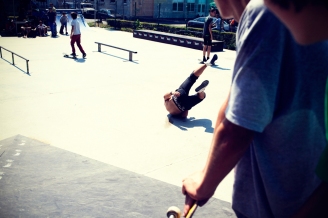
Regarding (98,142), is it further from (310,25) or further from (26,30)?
(26,30)

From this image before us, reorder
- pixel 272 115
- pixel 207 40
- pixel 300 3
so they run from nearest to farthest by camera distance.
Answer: pixel 300 3, pixel 272 115, pixel 207 40

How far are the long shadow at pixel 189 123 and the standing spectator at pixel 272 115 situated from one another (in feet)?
15.3

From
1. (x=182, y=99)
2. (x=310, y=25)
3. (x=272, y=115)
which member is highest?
(x=310, y=25)

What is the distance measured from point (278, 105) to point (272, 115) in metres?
0.05

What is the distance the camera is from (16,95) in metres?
7.58

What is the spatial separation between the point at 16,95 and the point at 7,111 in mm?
1207

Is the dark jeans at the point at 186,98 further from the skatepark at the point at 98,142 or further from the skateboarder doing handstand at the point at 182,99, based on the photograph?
the skatepark at the point at 98,142

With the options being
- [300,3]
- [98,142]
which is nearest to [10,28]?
[98,142]

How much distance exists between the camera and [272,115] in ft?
3.50

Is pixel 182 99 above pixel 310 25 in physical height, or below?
below

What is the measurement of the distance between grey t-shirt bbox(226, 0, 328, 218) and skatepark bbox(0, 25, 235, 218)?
209 centimetres

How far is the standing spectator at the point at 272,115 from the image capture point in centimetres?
103

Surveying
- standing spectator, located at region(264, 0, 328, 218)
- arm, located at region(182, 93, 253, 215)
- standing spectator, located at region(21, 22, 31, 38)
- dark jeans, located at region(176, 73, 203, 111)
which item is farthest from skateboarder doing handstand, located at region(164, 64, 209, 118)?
standing spectator, located at region(21, 22, 31, 38)

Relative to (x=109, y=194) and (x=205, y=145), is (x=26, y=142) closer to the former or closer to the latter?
(x=109, y=194)
